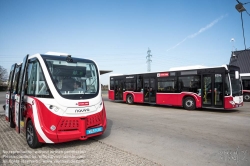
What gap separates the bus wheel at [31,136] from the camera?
190 inches

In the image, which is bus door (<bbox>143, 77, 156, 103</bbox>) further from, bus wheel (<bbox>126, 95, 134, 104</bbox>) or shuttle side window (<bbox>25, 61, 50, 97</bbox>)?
shuttle side window (<bbox>25, 61, 50, 97</bbox>)

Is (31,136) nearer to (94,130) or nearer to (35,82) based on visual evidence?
(35,82)

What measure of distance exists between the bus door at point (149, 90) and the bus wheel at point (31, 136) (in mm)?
11713

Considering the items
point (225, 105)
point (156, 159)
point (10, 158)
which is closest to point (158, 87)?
point (225, 105)

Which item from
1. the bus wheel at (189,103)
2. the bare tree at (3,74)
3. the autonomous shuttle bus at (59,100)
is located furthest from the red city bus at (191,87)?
the bare tree at (3,74)

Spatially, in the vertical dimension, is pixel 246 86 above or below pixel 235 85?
below

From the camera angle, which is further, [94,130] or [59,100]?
[94,130]

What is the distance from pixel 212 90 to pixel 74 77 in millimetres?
9750

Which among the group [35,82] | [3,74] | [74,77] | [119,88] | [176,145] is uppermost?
[3,74]

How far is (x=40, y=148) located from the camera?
4.97m

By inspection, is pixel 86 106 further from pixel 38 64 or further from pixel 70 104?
pixel 38 64

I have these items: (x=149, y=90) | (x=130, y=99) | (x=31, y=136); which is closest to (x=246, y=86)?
(x=149, y=90)

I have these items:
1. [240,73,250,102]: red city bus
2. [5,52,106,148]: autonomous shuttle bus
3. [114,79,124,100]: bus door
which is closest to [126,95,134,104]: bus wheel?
[114,79,124,100]: bus door

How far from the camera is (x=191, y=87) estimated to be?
13141 millimetres
